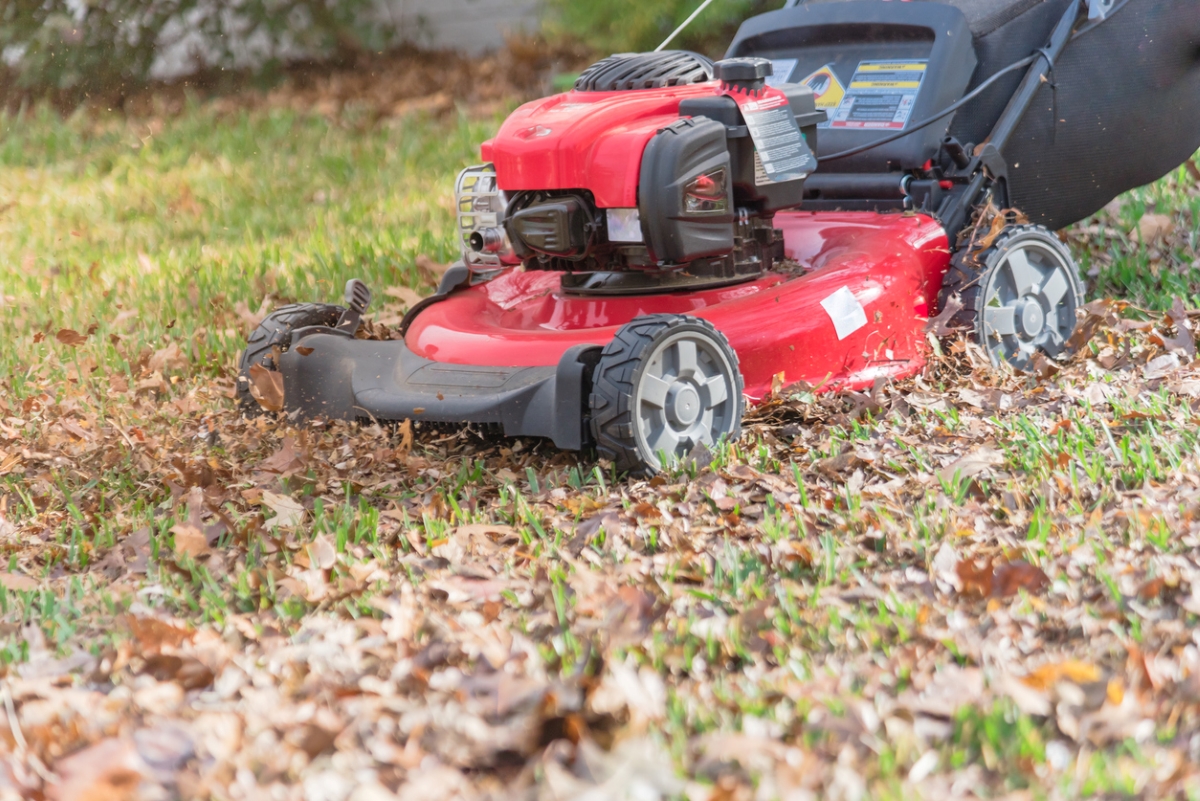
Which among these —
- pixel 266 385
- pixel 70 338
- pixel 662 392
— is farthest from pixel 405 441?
pixel 70 338

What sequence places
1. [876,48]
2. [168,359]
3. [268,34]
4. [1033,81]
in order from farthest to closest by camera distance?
1. [268,34]
2. [168,359]
3. [876,48]
4. [1033,81]

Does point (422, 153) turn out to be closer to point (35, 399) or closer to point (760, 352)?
point (35, 399)

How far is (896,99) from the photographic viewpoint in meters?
3.81

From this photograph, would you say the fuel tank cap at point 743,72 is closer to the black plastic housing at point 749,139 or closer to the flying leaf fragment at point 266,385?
the black plastic housing at point 749,139

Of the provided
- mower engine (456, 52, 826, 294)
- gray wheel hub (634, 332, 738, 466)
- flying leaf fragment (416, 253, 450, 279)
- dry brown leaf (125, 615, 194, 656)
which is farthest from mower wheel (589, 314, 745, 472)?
flying leaf fragment (416, 253, 450, 279)

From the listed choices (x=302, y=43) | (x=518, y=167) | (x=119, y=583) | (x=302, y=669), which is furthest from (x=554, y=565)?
(x=302, y=43)

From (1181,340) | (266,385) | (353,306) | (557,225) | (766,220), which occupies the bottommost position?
(1181,340)

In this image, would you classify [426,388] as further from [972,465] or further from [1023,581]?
Answer: [1023,581]

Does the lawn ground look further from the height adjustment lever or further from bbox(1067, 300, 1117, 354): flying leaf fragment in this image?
the height adjustment lever

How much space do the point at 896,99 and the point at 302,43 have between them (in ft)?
21.2

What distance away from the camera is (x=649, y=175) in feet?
9.82

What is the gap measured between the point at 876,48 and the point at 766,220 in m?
0.84

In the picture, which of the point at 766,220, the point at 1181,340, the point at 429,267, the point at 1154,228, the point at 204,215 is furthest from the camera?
the point at 204,215

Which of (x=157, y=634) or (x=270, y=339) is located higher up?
(x=270, y=339)
